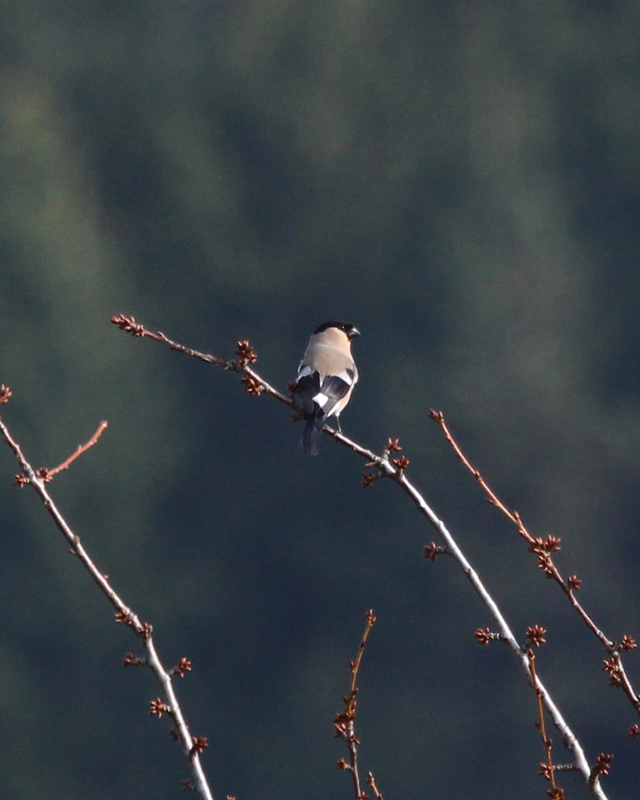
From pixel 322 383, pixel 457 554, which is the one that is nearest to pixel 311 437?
pixel 322 383

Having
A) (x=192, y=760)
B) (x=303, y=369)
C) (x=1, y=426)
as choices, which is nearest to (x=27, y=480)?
(x=1, y=426)

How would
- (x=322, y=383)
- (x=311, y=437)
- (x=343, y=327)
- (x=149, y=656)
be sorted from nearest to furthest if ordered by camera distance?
(x=149, y=656) → (x=311, y=437) → (x=322, y=383) → (x=343, y=327)

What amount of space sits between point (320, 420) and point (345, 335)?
1.16 metres

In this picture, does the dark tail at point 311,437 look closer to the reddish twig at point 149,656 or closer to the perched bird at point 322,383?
the perched bird at point 322,383

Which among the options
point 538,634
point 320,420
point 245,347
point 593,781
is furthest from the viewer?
point 320,420

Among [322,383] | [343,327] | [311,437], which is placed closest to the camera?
[311,437]

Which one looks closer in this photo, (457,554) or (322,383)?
(457,554)

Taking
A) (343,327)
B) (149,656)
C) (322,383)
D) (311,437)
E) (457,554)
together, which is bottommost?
(149,656)

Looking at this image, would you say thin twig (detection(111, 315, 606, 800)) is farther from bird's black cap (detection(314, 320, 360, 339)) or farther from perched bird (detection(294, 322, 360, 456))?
bird's black cap (detection(314, 320, 360, 339))

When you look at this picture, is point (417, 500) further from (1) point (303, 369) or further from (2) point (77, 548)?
(1) point (303, 369)

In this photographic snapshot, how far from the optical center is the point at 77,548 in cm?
146

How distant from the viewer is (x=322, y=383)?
2789 mm

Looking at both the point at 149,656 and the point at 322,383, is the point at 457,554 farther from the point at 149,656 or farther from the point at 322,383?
the point at 322,383

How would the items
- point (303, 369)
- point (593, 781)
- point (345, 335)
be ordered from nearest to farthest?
1. point (593, 781)
2. point (303, 369)
3. point (345, 335)
